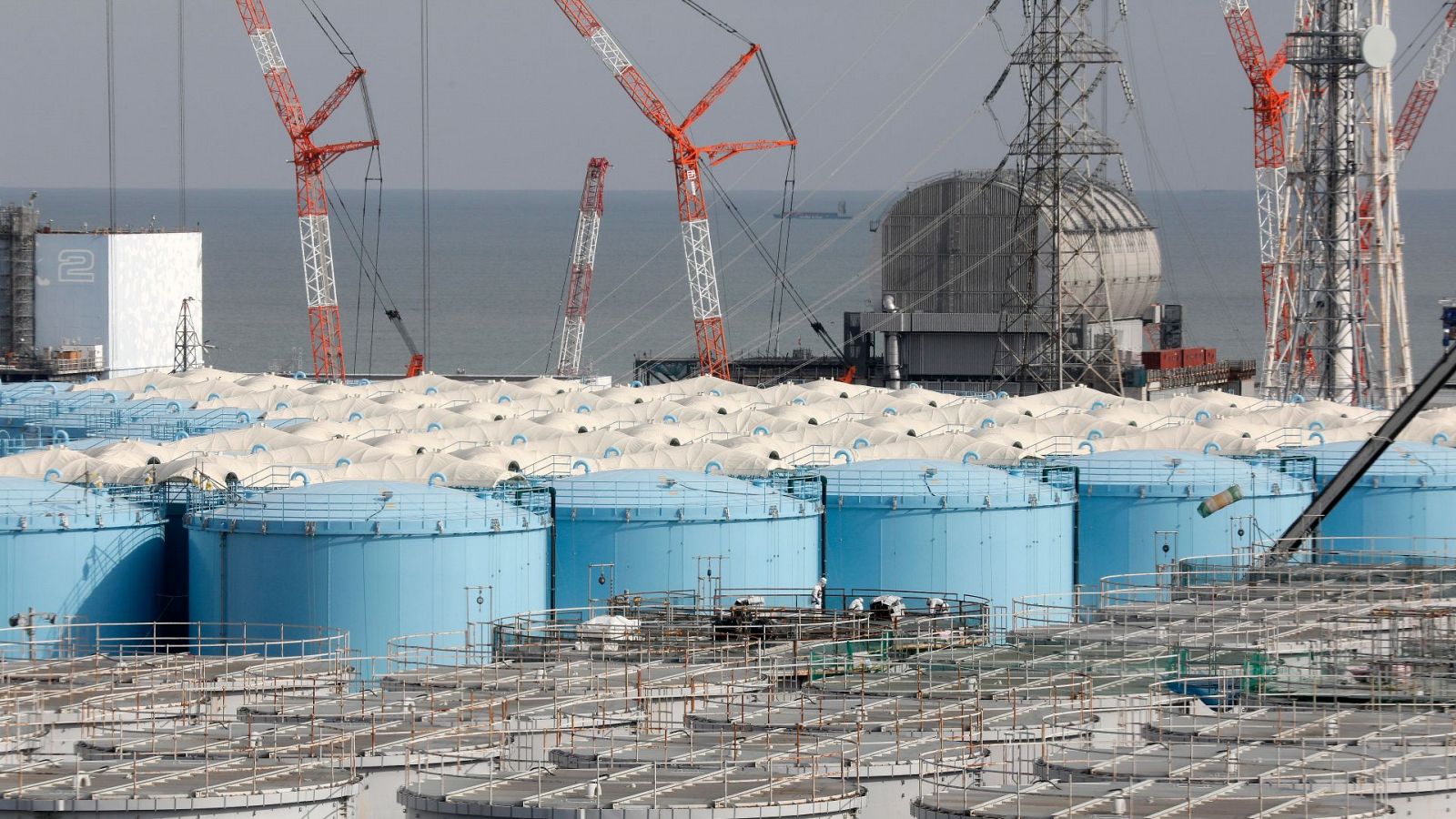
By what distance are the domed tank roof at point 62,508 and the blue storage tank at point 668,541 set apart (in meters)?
8.60

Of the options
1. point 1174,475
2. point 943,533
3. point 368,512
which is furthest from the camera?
point 1174,475

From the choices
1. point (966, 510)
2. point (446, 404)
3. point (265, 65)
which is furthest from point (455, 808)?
point (265, 65)

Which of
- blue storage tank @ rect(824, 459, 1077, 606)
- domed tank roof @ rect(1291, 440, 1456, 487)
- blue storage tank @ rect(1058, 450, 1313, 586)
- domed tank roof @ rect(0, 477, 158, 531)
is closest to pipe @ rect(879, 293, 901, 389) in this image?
domed tank roof @ rect(1291, 440, 1456, 487)

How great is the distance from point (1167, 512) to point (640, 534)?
1271 cm

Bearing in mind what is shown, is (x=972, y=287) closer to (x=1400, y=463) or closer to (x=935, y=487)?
(x=1400, y=463)

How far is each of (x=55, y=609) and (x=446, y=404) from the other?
29.1 metres

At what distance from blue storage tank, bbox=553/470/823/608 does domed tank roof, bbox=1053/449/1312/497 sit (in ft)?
28.0

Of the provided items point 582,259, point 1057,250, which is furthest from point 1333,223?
point 582,259

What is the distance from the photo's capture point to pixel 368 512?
4406 cm

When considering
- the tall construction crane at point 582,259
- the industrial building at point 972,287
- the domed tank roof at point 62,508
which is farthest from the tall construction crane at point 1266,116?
the domed tank roof at point 62,508

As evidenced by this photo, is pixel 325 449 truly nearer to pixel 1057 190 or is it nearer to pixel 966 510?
pixel 966 510

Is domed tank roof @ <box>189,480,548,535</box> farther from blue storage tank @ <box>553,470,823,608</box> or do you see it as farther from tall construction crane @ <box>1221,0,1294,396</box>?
tall construction crane @ <box>1221,0,1294,396</box>

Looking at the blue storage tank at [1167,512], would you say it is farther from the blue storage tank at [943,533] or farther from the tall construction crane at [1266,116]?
the tall construction crane at [1266,116]

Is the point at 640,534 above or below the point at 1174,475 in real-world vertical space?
below
